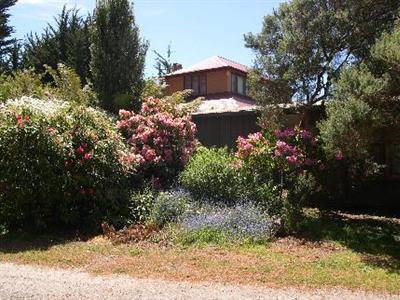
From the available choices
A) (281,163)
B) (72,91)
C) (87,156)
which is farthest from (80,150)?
(72,91)

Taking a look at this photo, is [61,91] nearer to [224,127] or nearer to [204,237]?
[224,127]

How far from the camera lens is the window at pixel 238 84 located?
2944 centimetres

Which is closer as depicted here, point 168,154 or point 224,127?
point 168,154

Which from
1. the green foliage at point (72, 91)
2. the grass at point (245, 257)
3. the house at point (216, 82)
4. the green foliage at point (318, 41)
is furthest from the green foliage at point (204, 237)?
the house at point (216, 82)

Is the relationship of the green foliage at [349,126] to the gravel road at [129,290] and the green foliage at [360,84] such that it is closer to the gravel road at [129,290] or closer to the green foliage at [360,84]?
the green foliage at [360,84]

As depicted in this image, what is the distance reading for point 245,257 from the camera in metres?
8.38

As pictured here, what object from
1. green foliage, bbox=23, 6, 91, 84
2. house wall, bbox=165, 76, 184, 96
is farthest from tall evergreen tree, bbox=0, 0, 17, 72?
house wall, bbox=165, 76, 184, 96

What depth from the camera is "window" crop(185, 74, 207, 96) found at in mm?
29781

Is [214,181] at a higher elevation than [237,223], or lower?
higher

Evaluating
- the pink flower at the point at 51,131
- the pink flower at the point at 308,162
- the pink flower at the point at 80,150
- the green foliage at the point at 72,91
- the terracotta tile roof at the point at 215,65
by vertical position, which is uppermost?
the terracotta tile roof at the point at 215,65

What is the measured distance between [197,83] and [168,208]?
20332 millimetres

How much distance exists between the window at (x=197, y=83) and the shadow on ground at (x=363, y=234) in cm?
1755

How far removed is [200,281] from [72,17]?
83.8 feet

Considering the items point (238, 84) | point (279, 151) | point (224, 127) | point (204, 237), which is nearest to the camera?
point (204, 237)
